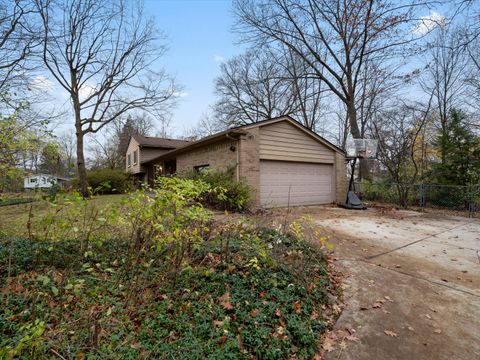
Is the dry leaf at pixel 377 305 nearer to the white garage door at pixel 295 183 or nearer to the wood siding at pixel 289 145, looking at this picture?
the white garage door at pixel 295 183

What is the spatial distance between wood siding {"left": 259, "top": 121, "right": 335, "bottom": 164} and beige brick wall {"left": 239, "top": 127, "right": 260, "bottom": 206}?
0.34m

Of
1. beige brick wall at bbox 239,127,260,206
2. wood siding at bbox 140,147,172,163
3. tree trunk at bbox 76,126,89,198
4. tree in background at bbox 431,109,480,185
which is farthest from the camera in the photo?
wood siding at bbox 140,147,172,163

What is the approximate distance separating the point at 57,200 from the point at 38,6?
→ 37.0 ft

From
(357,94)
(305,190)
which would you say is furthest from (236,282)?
(357,94)

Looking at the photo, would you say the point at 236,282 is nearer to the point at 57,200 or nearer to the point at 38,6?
the point at 57,200

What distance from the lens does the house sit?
28.5ft

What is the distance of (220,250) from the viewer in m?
3.27

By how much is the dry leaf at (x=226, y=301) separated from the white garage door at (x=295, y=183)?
6.12 m

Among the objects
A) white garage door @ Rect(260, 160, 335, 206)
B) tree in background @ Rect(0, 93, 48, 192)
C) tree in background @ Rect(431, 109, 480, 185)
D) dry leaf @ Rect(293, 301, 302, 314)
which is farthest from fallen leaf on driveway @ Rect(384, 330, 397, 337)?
tree in background @ Rect(431, 109, 480, 185)

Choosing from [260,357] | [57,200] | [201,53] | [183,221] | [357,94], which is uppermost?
[357,94]

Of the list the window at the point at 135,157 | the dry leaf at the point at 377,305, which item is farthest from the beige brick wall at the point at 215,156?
the window at the point at 135,157

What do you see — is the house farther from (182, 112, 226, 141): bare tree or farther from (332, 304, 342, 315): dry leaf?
(182, 112, 226, 141): bare tree

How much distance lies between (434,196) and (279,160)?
7.69 meters

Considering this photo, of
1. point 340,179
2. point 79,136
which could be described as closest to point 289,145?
point 340,179
